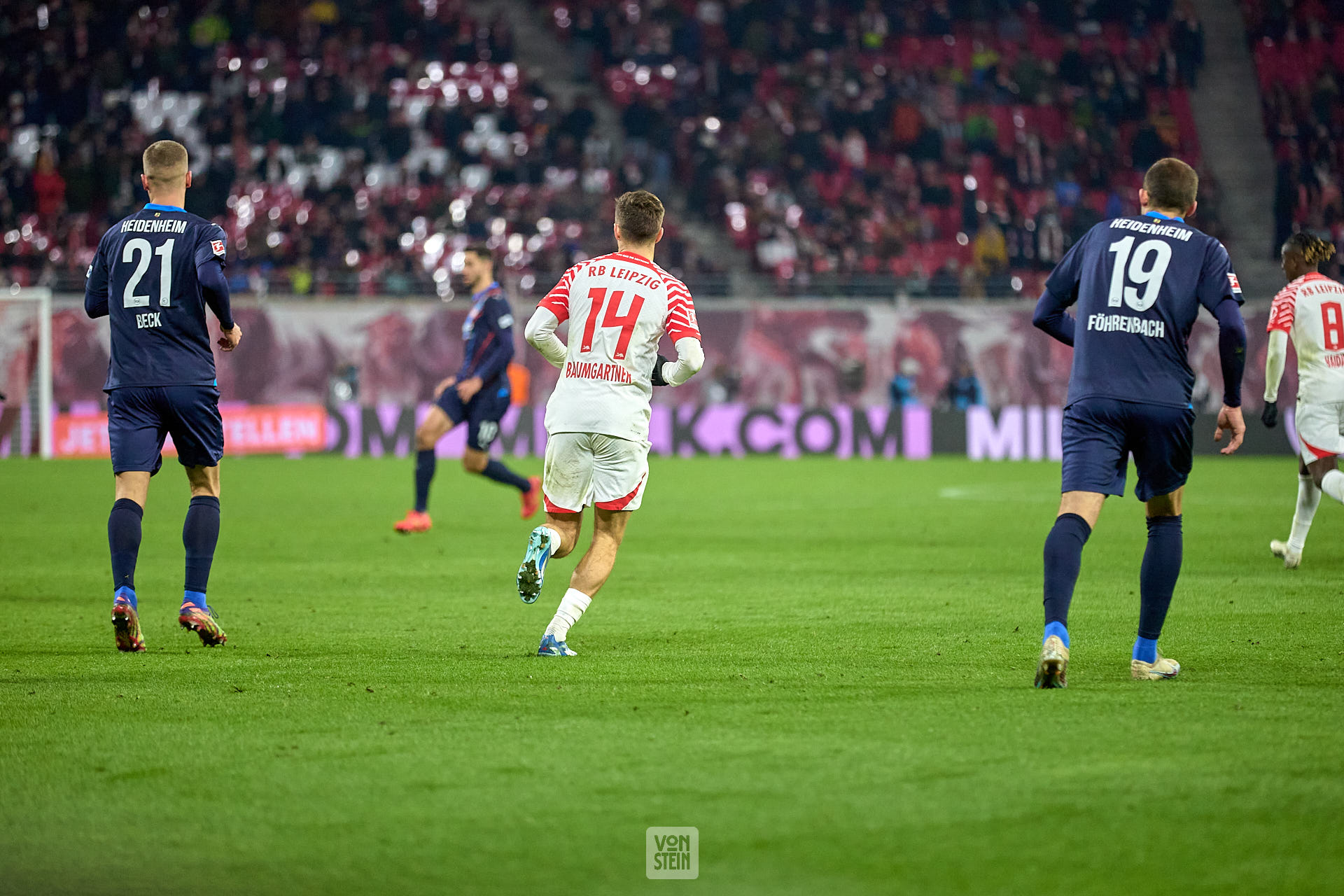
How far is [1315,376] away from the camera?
10.3 meters

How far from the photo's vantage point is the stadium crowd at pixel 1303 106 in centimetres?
2916

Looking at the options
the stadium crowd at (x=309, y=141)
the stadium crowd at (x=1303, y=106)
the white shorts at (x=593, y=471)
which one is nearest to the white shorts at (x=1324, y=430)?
the white shorts at (x=593, y=471)

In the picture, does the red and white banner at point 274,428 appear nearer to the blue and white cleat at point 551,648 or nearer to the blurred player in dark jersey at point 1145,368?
the blue and white cleat at point 551,648

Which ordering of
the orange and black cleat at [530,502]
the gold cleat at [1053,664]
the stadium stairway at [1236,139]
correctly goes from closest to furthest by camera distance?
the gold cleat at [1053,664], the orange and black cleat at [530,502], the stadium stairway at [1236,139]

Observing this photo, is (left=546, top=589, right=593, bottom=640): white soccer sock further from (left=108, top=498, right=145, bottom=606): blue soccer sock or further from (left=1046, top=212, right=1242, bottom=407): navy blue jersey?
(left=1046, top=212, right=1242, bottom=407): navy blue jersey

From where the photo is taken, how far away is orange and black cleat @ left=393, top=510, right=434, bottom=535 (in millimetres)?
13008

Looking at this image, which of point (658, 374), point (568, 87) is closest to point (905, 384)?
point (568, 87)

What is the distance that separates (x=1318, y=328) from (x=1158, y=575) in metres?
5.06

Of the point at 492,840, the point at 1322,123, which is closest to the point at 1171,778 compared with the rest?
the point at 492,840

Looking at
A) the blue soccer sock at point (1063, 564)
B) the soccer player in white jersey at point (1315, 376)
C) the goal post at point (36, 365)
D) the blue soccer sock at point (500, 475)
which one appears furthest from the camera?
the goal post at point (36, 365)

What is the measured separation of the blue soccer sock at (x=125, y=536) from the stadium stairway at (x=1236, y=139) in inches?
992

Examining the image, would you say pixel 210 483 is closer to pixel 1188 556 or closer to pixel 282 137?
pixel 1188 556

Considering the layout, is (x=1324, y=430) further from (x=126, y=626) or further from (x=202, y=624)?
(x=126, y=626)

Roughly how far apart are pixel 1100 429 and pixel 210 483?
4043 millimetres
